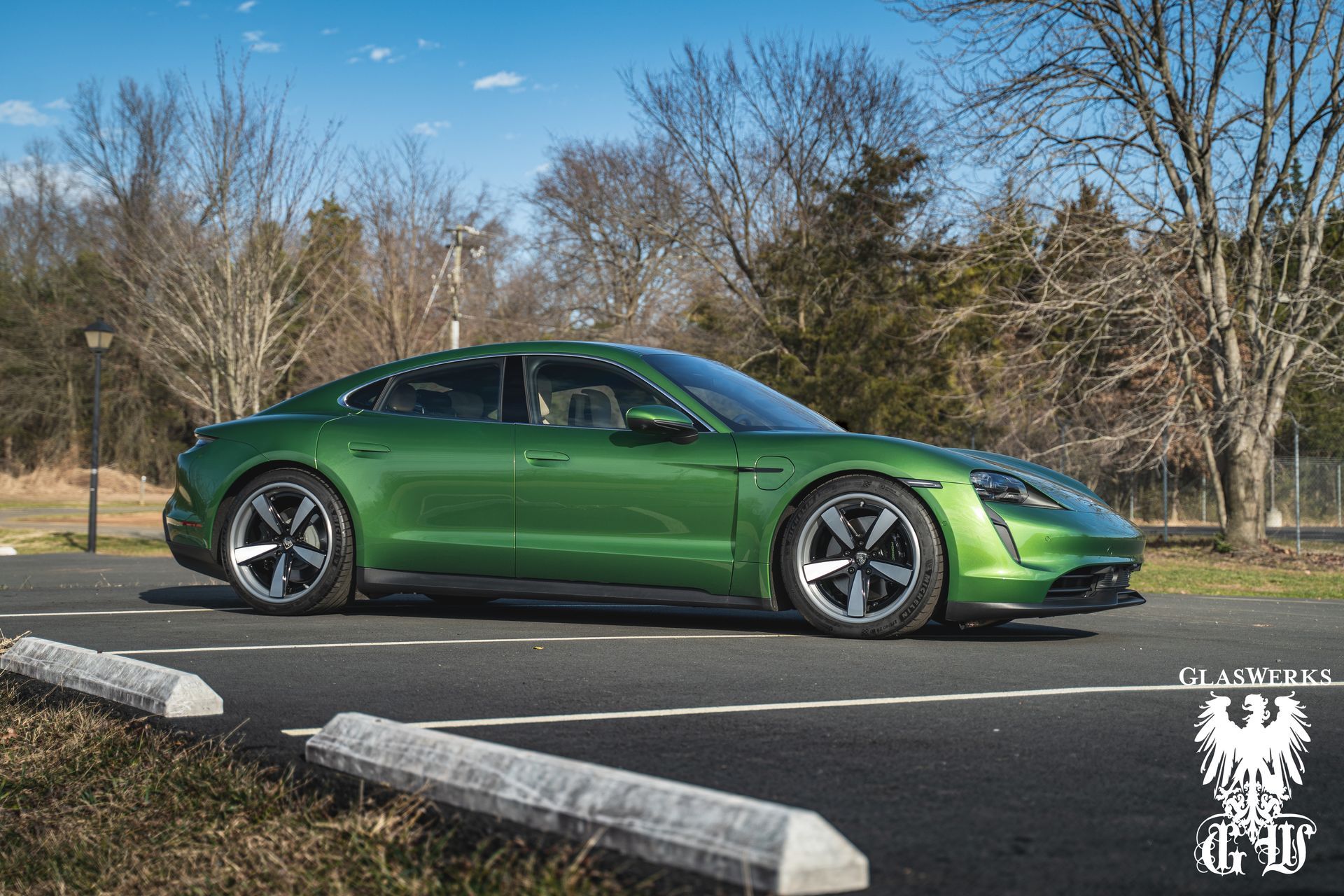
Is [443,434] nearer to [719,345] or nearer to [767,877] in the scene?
[767,877]

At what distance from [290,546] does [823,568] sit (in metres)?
2.93

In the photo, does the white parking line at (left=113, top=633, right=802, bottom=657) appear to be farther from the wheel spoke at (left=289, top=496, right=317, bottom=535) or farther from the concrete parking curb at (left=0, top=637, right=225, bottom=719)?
the wheel spoke at (left=289, top=496, right=317, bottom=535)

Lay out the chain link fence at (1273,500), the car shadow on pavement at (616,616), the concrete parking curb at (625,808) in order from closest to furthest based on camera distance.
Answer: the concrete parking curb at (625,808)
the car shadow on pavement at (616,616)
the chain link fence at (1273,500)

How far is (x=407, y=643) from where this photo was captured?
534 cm

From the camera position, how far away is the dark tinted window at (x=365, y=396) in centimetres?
669

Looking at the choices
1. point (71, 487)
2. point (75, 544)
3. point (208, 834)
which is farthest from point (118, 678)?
point (71, 487)

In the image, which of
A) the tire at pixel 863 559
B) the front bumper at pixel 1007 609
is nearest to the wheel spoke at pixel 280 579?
the tire at pixel 863 559

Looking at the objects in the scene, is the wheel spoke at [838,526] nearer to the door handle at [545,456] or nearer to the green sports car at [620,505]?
the green sports car at [620,505]

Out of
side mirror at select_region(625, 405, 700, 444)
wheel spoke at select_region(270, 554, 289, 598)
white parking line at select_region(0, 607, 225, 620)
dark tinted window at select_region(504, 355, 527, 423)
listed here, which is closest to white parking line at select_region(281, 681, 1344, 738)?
side mirror at select_region(625, 405, 700, 444)

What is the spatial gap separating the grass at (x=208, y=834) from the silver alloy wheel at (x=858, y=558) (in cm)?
302

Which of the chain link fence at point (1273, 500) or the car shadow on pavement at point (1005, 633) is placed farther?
the chain link fence at point (1273, 500)

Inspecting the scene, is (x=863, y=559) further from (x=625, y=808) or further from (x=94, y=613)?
(x=94, y=613)

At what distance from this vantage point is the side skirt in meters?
5.75

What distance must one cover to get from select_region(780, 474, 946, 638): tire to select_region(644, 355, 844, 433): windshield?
1.97 ft
